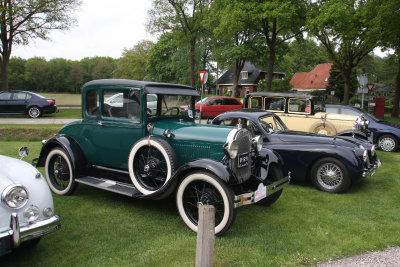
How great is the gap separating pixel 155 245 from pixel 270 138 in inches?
154

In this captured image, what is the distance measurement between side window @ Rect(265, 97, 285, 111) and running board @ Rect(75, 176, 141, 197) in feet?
20.0

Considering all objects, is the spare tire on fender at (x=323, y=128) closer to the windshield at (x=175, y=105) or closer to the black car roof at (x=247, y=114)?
the black car roof at (x=247, y=114)

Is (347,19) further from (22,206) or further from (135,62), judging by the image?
(135,62)

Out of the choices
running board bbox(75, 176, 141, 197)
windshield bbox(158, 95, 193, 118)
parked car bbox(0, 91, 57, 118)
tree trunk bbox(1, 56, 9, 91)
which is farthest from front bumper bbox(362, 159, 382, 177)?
tree trunk bbox(1, 56, 9, 91)

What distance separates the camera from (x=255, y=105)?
31.9 ft

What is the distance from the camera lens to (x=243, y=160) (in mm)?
4387

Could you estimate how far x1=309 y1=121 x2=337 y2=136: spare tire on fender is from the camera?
941 centimetres

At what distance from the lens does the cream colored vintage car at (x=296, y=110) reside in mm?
9461

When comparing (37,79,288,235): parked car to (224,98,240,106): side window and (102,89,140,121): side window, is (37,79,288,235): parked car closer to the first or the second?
(102,89,140,121): side window

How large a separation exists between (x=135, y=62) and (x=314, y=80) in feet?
125

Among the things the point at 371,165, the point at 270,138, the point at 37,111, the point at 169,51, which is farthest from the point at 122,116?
the point at 169,51

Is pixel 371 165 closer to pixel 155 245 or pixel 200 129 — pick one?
pixel 200 129

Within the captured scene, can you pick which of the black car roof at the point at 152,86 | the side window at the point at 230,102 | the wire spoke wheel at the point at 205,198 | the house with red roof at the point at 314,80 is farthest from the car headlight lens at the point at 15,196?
the house with red roof at the point at 314,80

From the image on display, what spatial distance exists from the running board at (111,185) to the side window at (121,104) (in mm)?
1109
